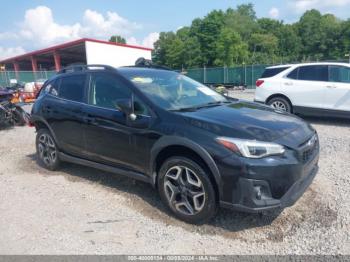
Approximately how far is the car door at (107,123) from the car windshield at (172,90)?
0.25m

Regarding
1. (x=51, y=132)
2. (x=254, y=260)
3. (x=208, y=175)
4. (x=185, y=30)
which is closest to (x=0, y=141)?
(x=51, y=132)

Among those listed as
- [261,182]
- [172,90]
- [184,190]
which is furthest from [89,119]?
[261,182]

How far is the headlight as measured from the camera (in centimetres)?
315

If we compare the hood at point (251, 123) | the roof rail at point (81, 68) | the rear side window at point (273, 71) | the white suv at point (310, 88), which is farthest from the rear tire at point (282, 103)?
the roof rail at point (81, 68)

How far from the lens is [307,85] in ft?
29.1

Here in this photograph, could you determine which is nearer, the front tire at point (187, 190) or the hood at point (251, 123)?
the hood at point (251, 123)

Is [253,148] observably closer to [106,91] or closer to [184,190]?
[184,190]

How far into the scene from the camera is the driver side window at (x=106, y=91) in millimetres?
4273

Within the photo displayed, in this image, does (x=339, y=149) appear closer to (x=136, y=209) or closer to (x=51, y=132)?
(x=136, y=209)

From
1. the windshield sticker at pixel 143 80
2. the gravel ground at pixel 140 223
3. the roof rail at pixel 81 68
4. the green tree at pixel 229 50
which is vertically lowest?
the gravel ground at pixel 140 223

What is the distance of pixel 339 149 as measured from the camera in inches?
A: 243

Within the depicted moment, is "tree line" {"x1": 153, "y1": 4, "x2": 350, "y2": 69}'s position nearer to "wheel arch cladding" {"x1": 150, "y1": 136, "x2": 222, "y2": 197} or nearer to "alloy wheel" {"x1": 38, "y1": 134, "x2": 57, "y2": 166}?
"alloy wheel" {"x1": 38, "y1": 134, "x2": 57, "y2": 166}

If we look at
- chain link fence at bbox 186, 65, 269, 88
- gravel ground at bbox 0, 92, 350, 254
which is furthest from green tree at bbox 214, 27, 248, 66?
gravel ground at bbox 0, 92, 350, 254

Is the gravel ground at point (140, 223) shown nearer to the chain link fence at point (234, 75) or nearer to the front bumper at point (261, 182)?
the front bumper at point (261, 182)
